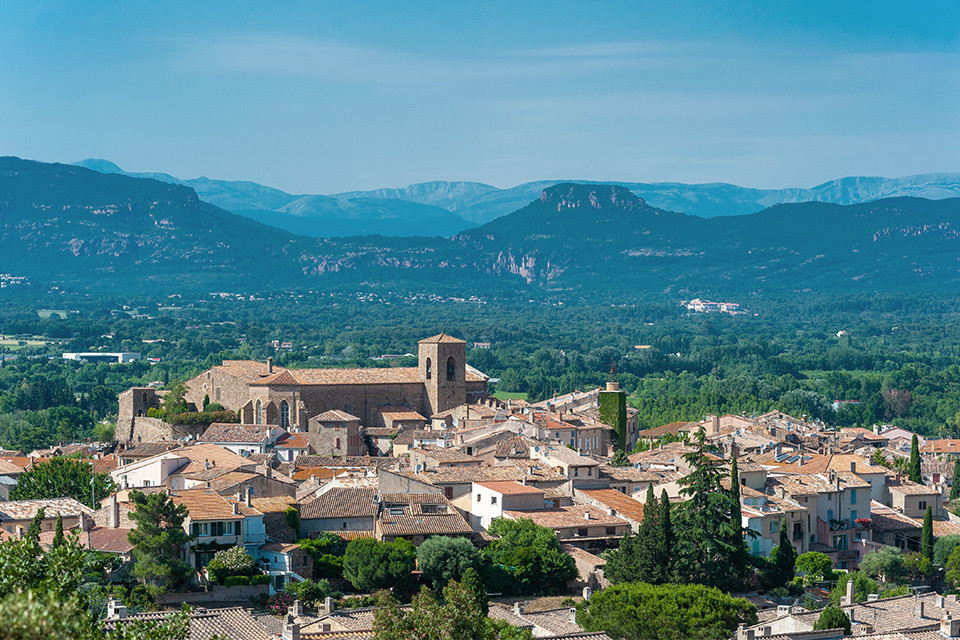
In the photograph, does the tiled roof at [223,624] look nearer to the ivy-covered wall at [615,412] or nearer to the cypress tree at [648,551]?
the cypress tree at [648,551]

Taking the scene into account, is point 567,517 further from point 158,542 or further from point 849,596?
point 158,542

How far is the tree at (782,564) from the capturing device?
40.4 meters

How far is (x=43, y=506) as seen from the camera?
40688mm

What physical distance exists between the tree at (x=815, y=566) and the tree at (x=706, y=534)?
303 centimetres

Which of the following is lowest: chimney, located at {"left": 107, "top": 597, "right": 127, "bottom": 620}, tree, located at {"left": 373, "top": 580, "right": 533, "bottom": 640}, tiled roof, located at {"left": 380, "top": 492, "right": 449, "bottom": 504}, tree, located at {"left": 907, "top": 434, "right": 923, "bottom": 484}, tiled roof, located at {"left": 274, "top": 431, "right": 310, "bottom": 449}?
tree, located at {"left": 907, "top": 434, "right": 923, "bottom": 484}

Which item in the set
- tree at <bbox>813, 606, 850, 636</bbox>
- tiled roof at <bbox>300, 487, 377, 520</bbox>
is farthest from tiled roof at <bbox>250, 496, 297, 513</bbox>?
tree at <bbox>813, 606, 850, 636</bbox>

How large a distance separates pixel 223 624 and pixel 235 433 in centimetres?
3090

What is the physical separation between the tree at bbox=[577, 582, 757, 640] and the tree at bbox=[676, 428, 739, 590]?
646 centimetres

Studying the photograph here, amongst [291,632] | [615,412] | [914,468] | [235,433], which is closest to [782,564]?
[291,632]

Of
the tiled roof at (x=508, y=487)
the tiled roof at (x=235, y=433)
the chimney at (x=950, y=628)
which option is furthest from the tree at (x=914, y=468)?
the chimney at (x=950, y=628)

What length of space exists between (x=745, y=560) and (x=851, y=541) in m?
8.26

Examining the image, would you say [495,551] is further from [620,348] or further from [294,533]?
[620,348]

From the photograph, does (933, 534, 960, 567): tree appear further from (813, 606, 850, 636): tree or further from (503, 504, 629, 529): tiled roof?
(813, 606, 850, 636): tree

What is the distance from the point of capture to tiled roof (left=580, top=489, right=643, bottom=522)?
43.5m
